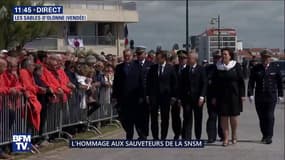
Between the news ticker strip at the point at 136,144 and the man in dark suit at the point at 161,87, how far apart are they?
1.74m

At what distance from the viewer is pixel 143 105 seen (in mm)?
15516

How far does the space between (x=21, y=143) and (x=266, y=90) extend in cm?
568

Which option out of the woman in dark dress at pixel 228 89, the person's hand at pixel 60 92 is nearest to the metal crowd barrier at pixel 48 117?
the person's hand at pixel 60 92

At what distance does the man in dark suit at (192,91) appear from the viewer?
52.1ft

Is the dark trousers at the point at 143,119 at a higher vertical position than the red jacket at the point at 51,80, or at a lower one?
lower

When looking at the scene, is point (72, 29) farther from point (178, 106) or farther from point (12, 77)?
point (12, 77)

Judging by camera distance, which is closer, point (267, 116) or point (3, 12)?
point (267, 116)

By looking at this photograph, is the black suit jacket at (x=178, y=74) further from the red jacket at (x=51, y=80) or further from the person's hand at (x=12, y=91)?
the person's hand at (x=12, y=91)

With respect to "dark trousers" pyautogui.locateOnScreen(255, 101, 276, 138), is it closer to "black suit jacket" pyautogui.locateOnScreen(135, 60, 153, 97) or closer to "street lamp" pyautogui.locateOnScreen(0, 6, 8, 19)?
"black suit jacket" pyautogui.locateOnScreen(135, 60, 153, 97)

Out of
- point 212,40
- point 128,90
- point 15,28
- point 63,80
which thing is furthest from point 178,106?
point 212,40

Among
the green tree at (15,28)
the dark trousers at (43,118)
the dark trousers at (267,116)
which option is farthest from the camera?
the green tree at (15,28)

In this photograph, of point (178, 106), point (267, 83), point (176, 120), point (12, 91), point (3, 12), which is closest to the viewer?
point (12, 91)

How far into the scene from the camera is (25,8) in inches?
631

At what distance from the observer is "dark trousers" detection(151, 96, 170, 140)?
51.6ft
